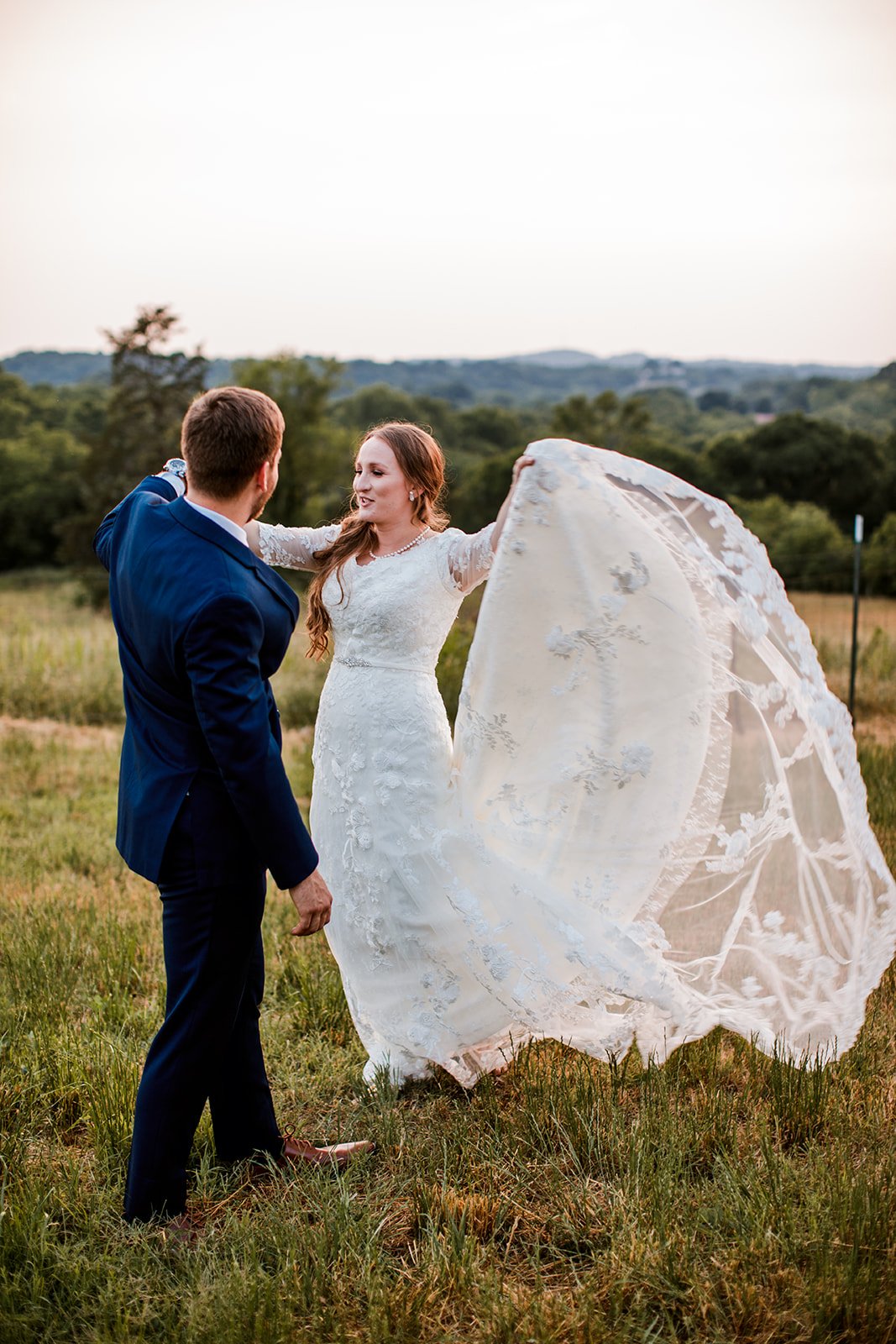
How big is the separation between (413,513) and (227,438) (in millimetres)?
1260

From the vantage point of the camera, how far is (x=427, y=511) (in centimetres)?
382

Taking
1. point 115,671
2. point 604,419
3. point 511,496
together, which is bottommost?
point 115,671

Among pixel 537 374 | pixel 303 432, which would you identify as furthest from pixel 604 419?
pixel 537 374

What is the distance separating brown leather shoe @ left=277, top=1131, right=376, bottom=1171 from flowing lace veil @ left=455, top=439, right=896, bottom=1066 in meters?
0.66

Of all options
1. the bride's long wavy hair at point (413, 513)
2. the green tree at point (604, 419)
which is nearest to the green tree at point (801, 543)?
the green tree at point (604, 419)

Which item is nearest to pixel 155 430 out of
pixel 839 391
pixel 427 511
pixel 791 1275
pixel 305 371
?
pixel 305 371

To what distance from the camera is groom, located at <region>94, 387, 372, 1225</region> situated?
2482 millimetres

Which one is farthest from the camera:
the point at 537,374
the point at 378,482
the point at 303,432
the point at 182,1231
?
the point at 537,374

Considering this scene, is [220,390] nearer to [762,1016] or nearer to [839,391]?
[762,1016]

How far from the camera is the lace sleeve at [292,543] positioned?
383cm

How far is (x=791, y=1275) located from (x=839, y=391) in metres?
55.0

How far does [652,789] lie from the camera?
3293 millimetres

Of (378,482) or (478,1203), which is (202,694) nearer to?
(378,482)

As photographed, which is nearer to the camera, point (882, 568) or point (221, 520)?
point (221, 520)
